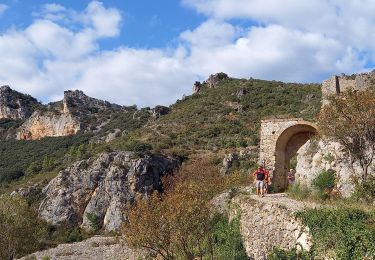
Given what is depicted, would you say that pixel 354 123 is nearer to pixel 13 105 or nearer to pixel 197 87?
pixel 197 87

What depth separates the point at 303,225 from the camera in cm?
1428

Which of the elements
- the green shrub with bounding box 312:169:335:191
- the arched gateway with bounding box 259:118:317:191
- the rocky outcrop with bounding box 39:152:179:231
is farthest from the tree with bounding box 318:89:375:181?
the rocky outcrop with bounding box 39:152:179:231

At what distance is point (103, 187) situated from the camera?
50.9 meters

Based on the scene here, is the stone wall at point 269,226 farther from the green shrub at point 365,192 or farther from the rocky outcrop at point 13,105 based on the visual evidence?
the rocky outcrop at point 13,105

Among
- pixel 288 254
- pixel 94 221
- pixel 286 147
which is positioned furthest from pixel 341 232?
pixel 94 221

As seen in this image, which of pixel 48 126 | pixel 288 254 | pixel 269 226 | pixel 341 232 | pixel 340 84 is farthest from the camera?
pixel 48 126

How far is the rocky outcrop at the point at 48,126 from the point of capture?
107438mm

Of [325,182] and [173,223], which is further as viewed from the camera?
[325,182]

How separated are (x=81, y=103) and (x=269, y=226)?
107259 millimetres

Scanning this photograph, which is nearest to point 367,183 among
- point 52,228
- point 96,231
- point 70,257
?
point 70,257

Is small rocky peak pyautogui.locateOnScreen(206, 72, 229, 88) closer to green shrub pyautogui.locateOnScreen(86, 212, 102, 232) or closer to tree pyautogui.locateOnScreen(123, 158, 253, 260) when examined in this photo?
green shrub pyautogui.locateOnScreen(86, 212, 102, 232)

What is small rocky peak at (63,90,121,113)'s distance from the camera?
4459 inches

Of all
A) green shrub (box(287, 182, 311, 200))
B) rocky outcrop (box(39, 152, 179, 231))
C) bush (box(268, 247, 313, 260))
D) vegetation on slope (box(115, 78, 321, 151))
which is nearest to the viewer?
bush (box(268, 247, 313, 260))

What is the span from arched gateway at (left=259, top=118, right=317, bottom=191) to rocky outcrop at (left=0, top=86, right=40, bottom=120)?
112 m
